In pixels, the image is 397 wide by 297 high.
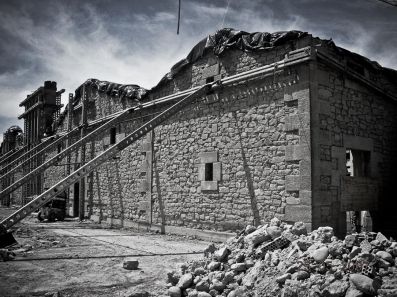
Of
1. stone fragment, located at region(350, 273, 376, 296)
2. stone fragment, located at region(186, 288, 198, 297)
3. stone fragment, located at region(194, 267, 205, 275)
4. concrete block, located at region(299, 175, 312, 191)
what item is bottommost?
stone fragment, located at region(186, 288, 198, 297)

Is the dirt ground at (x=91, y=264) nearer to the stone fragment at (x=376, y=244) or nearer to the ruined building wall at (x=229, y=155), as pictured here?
the ruined building wall at (x=229, y=155)

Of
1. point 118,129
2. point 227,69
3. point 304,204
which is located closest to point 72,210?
point 118,129

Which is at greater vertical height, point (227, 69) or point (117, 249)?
point (227, 69)

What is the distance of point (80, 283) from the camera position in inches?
204

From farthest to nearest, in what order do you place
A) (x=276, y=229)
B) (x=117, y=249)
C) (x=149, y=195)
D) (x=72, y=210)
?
(x=72, y=210), (x=149, y=195), (x=117, y=249), (x=276, y=229)

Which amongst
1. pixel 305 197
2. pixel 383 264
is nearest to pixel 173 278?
pixel 383 264

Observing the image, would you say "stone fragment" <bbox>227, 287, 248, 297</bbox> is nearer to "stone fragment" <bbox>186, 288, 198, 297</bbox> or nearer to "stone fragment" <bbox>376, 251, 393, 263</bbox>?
"stone fragment" <bbox>186, 288, 198, 297</bbox>

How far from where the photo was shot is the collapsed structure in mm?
7574

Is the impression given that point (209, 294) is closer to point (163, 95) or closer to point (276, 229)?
point (276, 229)

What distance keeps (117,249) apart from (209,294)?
4.20m

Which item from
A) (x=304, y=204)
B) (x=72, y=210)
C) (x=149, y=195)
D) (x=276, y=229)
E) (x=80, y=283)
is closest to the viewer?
(x=80, y=283)

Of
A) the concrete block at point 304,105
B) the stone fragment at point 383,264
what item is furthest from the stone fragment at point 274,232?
the concrete block at point 304,105

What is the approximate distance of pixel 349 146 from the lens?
8.22 m

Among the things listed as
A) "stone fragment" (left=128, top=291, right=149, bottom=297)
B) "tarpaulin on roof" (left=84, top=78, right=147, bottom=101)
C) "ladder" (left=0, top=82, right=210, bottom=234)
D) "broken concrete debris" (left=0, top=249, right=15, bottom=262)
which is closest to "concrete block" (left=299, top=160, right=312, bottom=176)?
"ladder" (left=0, top=82, right=210, bottom=234)
